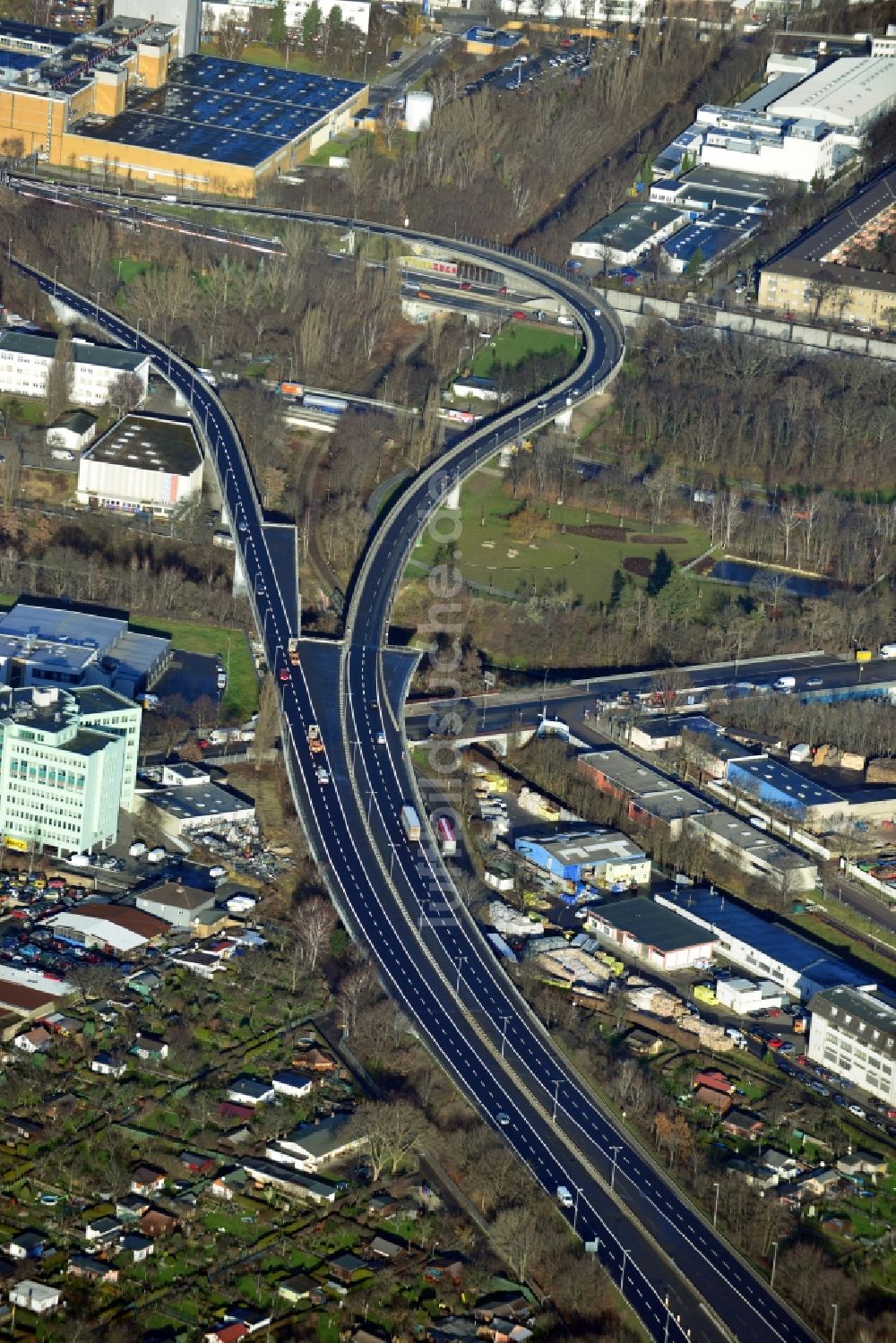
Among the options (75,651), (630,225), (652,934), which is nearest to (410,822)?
(652,934)

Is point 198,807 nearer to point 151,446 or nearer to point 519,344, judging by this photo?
point 151,446

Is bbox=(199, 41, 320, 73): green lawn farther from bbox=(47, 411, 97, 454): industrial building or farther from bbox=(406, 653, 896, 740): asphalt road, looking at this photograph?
bbox=(406, 653, 896, 740): asphalt road

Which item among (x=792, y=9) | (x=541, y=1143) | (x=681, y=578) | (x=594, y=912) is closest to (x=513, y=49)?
(x=792, y=9)

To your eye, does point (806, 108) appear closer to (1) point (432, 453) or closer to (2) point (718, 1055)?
(1) point (432, 453)

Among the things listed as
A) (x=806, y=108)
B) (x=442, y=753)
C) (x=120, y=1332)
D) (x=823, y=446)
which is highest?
(x=806, y=108)

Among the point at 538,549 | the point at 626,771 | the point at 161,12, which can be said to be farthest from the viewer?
the point at 161,12

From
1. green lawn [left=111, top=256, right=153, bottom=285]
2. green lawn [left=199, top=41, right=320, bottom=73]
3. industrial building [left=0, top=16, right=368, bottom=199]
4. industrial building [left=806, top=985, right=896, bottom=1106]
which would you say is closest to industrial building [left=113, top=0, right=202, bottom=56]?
industrial building [left=0, top=16, right=368, bottom=199]
